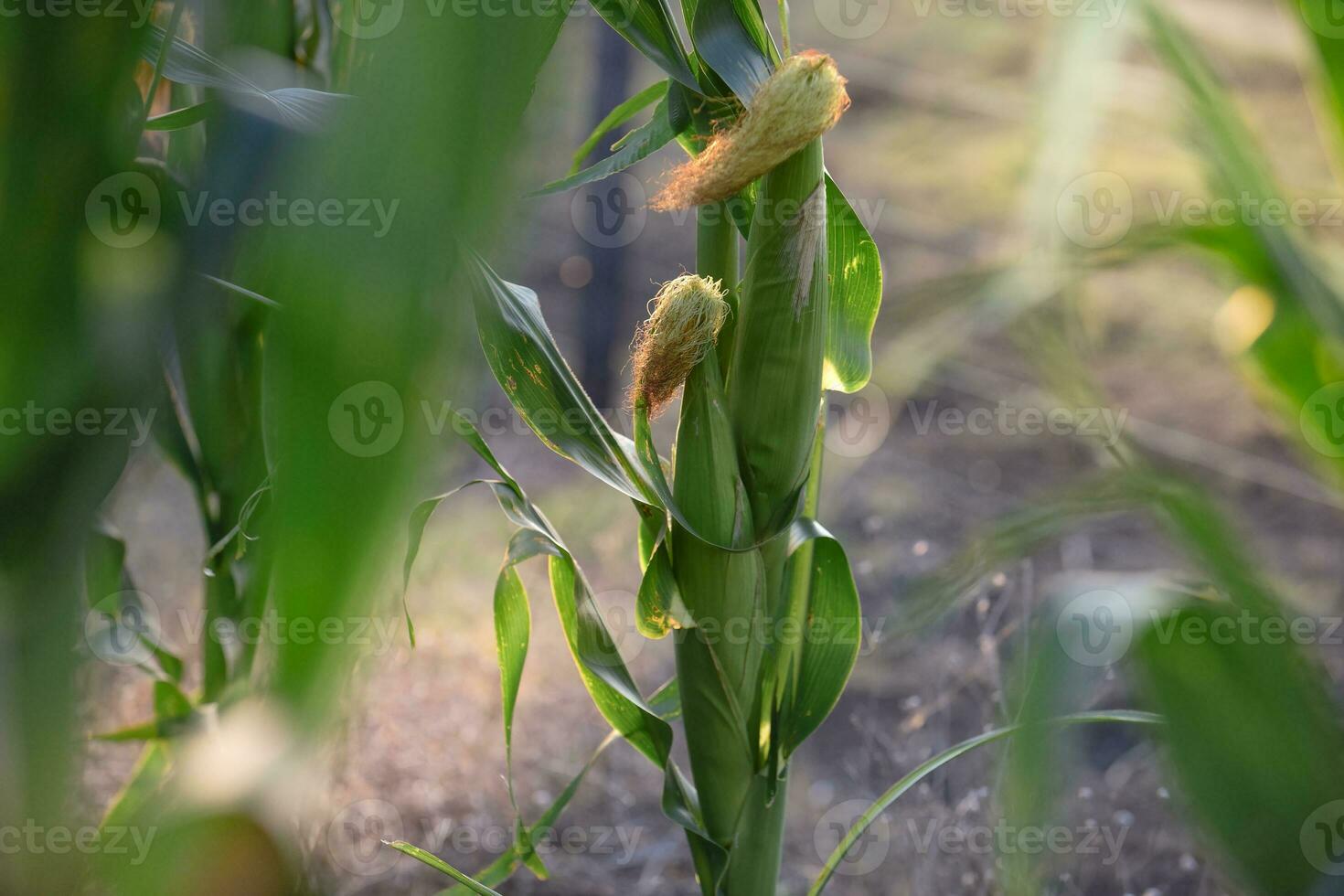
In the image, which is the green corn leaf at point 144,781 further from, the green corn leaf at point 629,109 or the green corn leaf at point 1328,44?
the green corn leaf at point 1328,44

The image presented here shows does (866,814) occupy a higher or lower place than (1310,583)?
higher

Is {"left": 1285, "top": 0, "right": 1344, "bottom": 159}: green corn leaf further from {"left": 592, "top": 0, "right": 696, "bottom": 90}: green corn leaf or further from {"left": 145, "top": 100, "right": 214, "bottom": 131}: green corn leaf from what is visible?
{"left": 145, "top": 100, "right": 214, "bottom": 131}: green corn leaf

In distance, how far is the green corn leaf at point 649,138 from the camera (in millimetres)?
514

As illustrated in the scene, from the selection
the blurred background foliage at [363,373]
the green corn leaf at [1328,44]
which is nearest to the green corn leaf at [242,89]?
the blurred background foliage at [363,373]

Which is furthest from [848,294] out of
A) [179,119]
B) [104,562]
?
[104,562]

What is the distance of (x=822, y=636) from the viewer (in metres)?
0.64

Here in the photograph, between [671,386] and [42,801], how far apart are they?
1.56ft

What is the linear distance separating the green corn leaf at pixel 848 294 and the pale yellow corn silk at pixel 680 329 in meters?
0.08

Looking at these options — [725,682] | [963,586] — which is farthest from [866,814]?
[963,586]

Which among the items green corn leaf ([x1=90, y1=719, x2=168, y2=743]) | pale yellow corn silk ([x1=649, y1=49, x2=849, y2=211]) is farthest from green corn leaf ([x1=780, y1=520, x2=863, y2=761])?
green corn leaf ([x1=90, y1=719, x2=168, y2=743])

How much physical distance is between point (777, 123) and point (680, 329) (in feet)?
0.36

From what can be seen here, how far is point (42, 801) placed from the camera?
0.11m

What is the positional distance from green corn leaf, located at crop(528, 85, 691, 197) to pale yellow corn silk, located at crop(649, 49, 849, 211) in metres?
0.03

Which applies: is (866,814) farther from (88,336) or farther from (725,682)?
(88,336)
